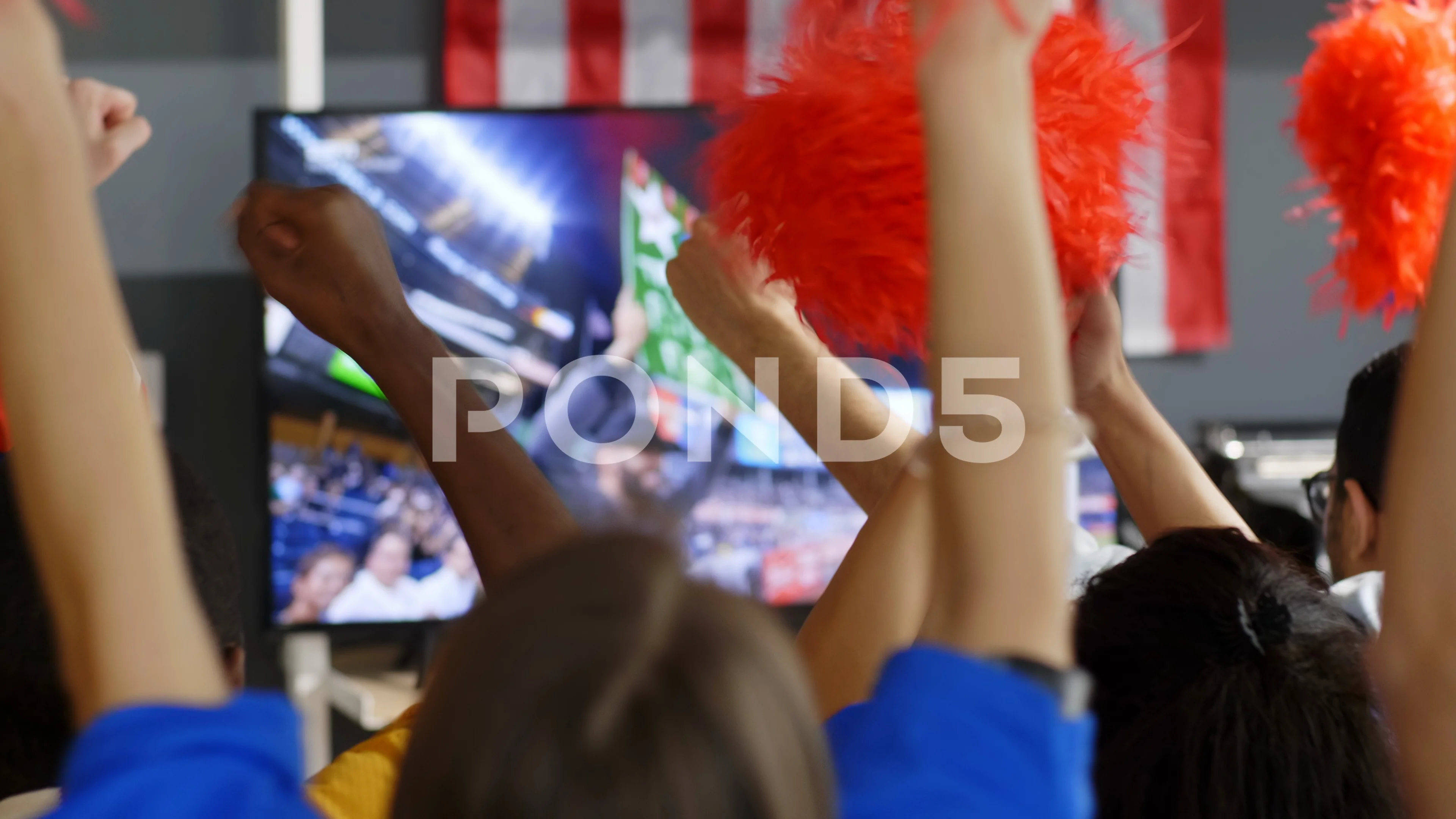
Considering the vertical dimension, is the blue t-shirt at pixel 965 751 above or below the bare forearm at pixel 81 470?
below

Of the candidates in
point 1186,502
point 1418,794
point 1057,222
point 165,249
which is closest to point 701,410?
point 165,249

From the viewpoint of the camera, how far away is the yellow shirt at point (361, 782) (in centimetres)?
60

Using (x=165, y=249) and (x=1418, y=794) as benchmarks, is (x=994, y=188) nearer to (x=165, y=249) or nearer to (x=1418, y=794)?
(x=1418, y=794)

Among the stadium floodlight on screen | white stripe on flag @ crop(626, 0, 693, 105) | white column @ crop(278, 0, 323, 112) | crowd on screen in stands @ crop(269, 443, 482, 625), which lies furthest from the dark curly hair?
white column @ crop(278, 0, 323, 112)

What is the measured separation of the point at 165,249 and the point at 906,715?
252 centimetres

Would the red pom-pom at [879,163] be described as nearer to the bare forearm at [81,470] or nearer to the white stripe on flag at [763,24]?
the bare forearm at [81,470]

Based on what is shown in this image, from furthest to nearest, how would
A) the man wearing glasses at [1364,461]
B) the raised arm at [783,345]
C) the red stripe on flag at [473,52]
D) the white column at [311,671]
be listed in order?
the red stripe on flag at [473,52] → the white column at [311,671] → the man wearing glasses at [1364,461] → the raised arm at [783,345]

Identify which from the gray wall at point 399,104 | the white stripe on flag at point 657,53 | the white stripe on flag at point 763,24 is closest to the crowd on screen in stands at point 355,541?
the gray wall at point 399,104

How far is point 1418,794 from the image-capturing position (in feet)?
1.43

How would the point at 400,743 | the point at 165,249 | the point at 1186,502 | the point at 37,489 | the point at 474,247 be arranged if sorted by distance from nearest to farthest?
the point at 37,489 < the point at 400,743 < the point at 1186,502 < the point at 474,247 < the point at 165,249

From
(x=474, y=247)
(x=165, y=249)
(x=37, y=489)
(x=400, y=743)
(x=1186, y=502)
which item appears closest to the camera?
(x=37, y=489)

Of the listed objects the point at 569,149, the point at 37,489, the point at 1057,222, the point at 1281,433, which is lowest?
the point at 1281,433

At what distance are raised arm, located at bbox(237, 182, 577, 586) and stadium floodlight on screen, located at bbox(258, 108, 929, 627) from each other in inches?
63.4

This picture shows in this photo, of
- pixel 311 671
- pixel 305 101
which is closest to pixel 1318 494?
pixel 311 671
